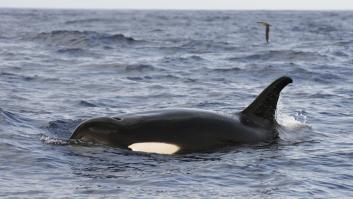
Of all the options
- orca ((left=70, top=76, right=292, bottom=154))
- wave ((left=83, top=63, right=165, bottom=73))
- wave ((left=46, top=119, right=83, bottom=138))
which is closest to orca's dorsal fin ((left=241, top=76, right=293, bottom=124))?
orca ((left=70, top=76, right=292, bottom=154))

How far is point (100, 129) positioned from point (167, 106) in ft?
18.3

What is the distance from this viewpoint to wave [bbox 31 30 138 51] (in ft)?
117

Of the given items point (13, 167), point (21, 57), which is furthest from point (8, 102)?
point (21, 57)

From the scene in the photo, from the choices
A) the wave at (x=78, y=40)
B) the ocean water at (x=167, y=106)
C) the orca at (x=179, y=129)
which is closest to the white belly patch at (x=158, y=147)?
the orca at (x=179, y=129)

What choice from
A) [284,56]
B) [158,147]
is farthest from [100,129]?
[284,56]

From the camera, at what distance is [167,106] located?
1584 cm

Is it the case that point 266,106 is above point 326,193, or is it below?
above

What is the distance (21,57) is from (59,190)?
65.9ft

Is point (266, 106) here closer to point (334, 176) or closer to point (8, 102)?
point (334, 176)

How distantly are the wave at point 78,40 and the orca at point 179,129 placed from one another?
23.3 metres

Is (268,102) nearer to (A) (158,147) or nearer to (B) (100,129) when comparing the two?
(A) (158,147)

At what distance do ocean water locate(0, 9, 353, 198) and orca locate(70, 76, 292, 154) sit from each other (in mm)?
151

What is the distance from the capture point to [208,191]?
8617mm

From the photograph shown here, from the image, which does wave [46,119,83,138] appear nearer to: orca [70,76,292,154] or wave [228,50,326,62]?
orca [70,76,292,154]
